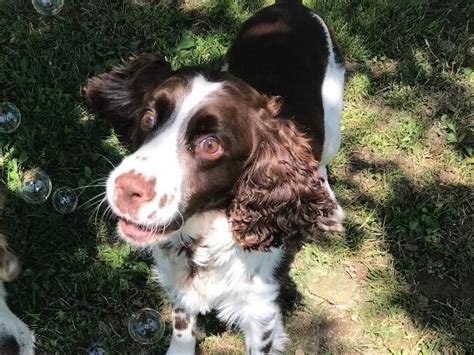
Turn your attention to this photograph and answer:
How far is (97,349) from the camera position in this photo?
4566 mm

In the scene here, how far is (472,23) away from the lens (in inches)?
251

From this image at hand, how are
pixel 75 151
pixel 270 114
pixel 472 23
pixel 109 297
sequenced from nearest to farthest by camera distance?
pixel 270 114
pixel 109 297
pixel 75 151
pixel 472 23

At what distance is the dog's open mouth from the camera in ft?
10.8

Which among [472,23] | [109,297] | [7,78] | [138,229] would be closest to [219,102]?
[138,229]

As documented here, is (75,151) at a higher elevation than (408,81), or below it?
higher

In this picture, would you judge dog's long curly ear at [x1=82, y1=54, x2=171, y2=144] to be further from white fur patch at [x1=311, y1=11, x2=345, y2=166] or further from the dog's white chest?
white fur patch at [x1=311, y1=11, x2=345, y2=166]

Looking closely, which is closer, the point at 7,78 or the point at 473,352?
the point at 473,352

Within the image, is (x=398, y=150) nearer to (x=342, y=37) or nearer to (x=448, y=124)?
(x=448, y=124)

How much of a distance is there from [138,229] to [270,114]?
868 mm

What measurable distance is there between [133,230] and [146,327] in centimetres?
135

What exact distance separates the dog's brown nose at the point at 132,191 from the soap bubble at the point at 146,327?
1.54m

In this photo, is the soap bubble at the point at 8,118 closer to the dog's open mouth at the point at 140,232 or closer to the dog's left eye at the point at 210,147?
the dog's open mouth at the point at 140,232

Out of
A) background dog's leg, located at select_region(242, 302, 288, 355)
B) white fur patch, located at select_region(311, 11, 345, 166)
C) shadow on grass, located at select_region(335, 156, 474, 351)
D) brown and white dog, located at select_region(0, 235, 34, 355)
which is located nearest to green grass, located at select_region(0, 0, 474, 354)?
shadow on grass, located at select_region(335, 156, 474, 351)

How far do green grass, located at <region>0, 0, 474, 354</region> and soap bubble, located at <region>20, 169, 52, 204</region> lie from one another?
0.88 ft
